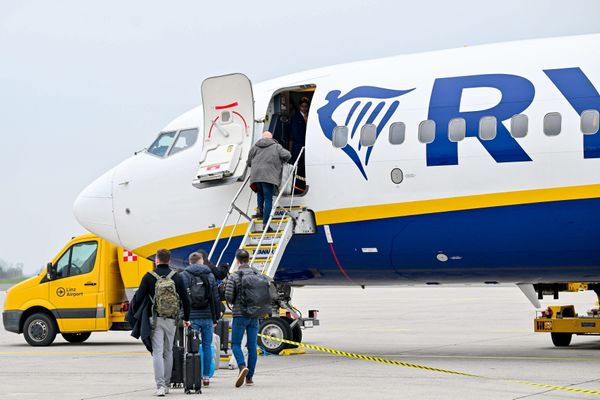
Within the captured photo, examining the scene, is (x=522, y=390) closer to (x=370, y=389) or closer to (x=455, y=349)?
(x=370, y=389)

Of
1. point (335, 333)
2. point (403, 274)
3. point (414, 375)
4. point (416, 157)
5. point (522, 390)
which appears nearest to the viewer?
point (522, 390)

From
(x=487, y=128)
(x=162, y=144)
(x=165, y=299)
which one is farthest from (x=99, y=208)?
(x=487, y=128)

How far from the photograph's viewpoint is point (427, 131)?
19.4 meters

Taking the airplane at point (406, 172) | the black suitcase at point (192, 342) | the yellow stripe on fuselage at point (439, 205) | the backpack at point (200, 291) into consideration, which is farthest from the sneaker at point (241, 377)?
the yellow stripe on fuselage at point (439, 205)

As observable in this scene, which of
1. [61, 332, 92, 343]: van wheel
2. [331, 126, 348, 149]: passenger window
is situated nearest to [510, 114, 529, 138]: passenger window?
[331, 126, 348, 149]: passenger window

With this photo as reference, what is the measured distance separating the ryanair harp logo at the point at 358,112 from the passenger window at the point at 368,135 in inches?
2.3

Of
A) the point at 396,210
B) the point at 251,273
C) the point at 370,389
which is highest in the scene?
the point at 396,210

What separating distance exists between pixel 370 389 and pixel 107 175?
10145 mm

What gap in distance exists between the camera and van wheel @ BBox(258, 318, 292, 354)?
2131cm

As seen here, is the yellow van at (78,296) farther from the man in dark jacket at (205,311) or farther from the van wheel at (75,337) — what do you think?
the man in dark jacket at (205,311)

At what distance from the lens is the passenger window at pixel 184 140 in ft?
73.4

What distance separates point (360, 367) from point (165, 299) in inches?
194

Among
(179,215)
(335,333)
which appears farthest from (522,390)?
(335,333)

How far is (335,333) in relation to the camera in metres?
29.1
